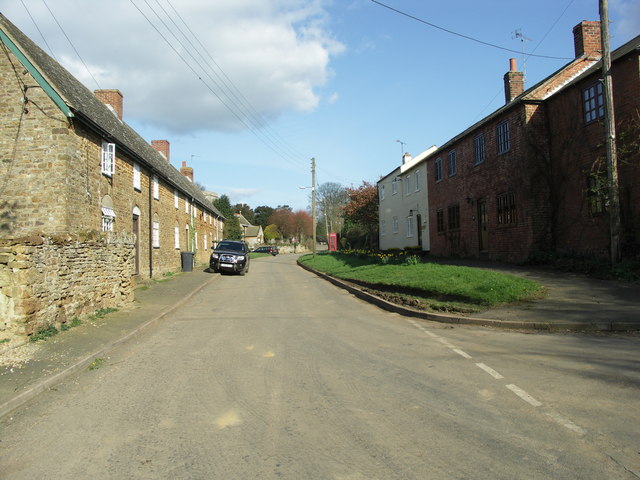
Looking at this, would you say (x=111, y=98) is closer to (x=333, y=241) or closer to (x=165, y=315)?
(x=165, y=315)

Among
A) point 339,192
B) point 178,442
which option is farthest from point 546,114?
point 339,192

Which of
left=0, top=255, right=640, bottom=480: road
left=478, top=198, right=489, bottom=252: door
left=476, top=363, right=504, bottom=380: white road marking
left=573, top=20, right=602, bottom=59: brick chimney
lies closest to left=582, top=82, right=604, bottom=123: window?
left=573, top=20, right=602, bottom=59: brick chimney

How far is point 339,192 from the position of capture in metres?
87.0

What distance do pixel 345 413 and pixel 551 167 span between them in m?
16.5

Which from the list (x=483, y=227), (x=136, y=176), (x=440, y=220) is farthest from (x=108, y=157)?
(x=440, y=220)

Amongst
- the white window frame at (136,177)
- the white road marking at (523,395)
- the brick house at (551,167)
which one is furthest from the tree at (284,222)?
the white road marking at (523,395)

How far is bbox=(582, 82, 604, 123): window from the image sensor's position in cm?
1509

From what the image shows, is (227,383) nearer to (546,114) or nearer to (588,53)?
(546,114)

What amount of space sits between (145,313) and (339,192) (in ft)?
252

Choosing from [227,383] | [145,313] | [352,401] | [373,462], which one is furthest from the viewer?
[145,313]

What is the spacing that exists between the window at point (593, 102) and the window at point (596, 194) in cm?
210

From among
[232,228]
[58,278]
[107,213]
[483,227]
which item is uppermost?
[232,228]

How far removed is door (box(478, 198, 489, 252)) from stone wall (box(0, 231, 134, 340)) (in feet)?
52.2

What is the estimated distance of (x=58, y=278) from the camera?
8.88 meters
